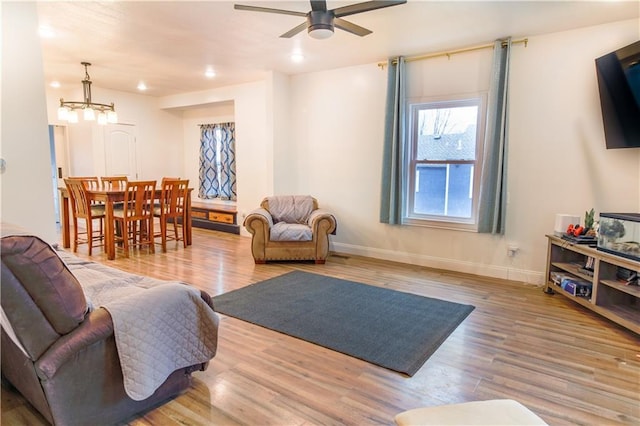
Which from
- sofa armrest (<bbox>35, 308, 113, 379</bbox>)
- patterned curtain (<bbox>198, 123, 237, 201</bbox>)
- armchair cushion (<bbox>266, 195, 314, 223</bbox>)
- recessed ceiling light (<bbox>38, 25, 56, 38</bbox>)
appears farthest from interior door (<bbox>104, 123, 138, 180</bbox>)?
sofa armrest (<bbox>35, 308, 113, 379</bbox>)

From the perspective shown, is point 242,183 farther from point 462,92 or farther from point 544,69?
point 544,69

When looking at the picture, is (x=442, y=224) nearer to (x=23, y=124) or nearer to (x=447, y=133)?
(x=447, y=133)

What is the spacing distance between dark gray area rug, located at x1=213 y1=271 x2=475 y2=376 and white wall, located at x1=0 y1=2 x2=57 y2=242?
1.77 m

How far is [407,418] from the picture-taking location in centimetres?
122

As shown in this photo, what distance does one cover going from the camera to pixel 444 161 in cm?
471

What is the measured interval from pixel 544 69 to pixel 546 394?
333cm

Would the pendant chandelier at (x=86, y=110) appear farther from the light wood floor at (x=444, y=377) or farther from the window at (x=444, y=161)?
the window at (x=444, y=161)

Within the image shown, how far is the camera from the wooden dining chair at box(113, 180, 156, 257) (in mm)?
5055

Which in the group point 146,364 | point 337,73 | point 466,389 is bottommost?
point 466,389

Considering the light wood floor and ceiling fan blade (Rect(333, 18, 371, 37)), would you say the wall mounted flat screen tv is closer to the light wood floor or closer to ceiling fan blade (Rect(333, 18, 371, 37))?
the light wood floor

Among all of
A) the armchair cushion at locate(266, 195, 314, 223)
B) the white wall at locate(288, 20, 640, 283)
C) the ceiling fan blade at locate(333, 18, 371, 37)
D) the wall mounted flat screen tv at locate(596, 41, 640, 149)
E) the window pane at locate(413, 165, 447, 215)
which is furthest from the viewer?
the armchair cushion at locate(266, 195, 314, 223)

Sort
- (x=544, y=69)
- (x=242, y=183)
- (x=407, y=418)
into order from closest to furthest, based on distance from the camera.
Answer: (x=407, y=418), (x=544, y=69), (x=242, y=183)

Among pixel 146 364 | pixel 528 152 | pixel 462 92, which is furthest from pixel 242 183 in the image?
pixel 146 364

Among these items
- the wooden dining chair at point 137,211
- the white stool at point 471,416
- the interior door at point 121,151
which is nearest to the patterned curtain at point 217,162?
the interior door at point 121,151
